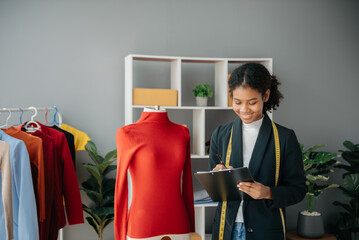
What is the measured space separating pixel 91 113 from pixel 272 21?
205 cm

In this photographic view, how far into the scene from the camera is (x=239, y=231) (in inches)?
68.0

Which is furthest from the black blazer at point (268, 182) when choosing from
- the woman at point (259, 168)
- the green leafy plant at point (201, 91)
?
the green leafy plant at point (201, 91)

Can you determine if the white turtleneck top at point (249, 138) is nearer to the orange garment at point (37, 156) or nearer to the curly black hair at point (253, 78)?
the curly black hair at point (253, 78)

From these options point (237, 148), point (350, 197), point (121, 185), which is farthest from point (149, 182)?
point (350, 197)

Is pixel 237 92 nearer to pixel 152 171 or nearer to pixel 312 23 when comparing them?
pixel 152 171

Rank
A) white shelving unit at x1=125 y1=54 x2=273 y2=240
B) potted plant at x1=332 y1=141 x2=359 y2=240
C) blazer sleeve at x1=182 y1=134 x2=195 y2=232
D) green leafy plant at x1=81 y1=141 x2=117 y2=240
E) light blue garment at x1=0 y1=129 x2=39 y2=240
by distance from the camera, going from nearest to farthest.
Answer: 1. blazer sleeve at x1=182 y1=134 x2=195 y2=232
2. light blue garment at x1=0 y1=129 x2=39 y2=240
3. green leafy plant at x1=81 y1=141 x2=117 y2=240
4. white shelving unit at x1=125 y1=54 x2=273 y2=240
5. potted plant at x1=332 y1=141 x2=359 y2=240

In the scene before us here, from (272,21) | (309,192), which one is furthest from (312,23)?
(309,192)

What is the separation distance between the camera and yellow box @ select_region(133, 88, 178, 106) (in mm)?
3352

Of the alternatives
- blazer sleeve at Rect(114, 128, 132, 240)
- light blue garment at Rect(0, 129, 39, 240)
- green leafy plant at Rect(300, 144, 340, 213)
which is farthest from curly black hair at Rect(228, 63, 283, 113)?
green leafy plant at Rect(300, 144, 340, 213)

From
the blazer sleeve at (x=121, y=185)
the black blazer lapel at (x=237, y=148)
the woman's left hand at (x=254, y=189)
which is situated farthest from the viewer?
the blazer sleeve at (x=121, y=185)

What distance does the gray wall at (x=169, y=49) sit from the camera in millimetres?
3553

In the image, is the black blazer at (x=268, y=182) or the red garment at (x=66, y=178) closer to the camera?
the black blazer at (x=268, y=182)

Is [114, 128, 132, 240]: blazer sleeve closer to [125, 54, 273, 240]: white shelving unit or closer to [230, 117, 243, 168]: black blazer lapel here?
[230, 117, 243, 168]: black blazer lapel

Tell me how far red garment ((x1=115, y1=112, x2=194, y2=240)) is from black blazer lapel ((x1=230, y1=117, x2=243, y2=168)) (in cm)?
30
